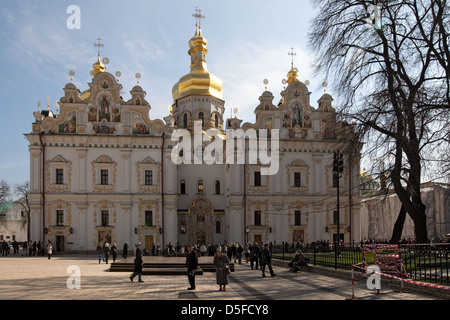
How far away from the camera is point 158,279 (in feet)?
75.8

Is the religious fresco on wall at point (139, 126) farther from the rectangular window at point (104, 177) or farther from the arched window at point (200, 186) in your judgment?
the arched window at point (200, 186)

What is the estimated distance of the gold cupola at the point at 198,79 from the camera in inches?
2301

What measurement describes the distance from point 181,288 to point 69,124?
3188 cm

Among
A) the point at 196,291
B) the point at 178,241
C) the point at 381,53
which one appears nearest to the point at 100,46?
the point at 178,241

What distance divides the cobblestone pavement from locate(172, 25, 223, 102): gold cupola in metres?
36.1

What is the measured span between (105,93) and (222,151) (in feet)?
42.8

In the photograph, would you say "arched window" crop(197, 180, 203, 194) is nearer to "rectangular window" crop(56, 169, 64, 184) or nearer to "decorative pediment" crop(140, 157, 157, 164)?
"decorative pediment" crop(140, 157, 157, 164)

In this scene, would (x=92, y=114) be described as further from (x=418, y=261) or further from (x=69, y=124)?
(x=418, y=261)

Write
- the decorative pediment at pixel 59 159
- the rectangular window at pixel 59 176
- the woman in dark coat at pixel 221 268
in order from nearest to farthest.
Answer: the woman in dark coat at pixel 221 268
the decorative pediment at pixel 59 159
the rectangular window at pixel 59 176

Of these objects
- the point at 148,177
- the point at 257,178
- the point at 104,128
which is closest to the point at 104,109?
the point at 104,128

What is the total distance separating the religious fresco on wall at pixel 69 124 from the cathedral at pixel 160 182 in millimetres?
86

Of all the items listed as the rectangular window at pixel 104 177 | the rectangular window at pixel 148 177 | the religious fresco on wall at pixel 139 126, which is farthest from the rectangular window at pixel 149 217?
the religious fresco on wall at pixel 139 126

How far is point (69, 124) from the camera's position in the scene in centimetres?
4778

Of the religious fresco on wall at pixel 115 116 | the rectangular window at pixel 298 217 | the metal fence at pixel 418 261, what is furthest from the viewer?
the rectangular window at pixel 298 217
